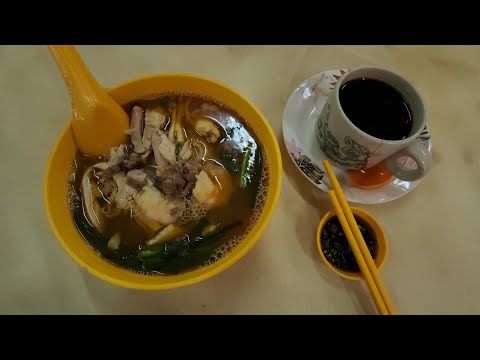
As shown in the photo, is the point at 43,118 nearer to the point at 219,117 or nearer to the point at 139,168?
the point at 139,168

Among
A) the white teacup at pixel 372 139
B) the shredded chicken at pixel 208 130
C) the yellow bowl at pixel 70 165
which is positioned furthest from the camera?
the shredded chicken at pixel 208 130

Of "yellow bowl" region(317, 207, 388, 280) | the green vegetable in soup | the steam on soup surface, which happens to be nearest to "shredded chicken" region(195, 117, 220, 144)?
the steam on soup surface

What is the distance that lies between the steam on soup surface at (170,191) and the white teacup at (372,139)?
7.7 inches

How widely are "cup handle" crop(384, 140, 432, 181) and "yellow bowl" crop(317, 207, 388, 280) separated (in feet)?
0.44

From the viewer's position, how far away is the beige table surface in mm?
942

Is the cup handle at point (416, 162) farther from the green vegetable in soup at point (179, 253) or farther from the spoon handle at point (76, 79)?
the spoon handle at point (76, 79)

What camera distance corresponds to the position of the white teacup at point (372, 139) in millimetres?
864

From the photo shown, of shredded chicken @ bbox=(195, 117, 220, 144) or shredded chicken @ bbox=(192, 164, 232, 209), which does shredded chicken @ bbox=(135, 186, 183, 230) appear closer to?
shredded chicken @ bbox=(192, 164, 232, 209)

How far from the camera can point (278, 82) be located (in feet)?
3.89

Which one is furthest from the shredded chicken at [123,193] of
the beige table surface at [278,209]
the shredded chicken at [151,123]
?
the beige table surface at [278,209]

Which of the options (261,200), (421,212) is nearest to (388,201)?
(421,212)

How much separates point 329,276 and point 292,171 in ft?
1.02

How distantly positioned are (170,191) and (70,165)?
269 millimetres

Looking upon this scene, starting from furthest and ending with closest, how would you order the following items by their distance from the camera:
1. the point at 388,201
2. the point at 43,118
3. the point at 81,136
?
the point at 43,118 → the point at 388,201 → the point at 81,136
